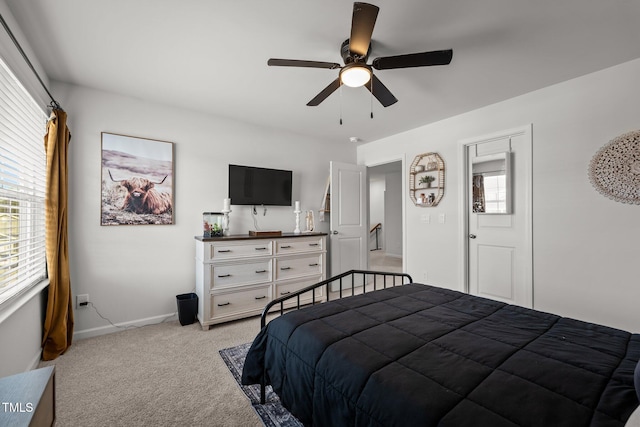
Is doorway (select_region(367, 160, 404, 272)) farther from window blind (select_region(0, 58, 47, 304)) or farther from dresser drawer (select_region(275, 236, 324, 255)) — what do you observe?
window blind (select_region(0, 58, 47, 304))

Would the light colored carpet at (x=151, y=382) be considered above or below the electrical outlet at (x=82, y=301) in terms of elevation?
below

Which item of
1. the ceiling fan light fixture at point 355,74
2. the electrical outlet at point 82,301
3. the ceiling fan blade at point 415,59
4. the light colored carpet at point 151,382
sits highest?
the ceiling fan blade at point 415,59

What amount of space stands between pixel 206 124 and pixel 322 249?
7.09ft

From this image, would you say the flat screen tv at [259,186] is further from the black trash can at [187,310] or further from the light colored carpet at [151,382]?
the light colored carpet at [151,382]

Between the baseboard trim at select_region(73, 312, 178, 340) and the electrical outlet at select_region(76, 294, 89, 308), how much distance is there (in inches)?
9.5

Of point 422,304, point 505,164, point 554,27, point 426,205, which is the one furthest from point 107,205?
point 505,164

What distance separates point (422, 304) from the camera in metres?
1.90

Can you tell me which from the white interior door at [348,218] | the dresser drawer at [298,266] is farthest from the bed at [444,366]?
the white interior door at [348,218]

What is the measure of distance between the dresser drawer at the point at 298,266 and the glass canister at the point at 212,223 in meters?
0.79

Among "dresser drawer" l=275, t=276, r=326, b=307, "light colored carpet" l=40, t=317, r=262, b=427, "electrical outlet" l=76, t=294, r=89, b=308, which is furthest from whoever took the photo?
"dresser drawer" l=275, t=276, r=326, b=307

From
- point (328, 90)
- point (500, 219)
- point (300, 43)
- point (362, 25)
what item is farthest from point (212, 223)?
point (500, 219)

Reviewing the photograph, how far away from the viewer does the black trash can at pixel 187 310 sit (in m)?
3.04

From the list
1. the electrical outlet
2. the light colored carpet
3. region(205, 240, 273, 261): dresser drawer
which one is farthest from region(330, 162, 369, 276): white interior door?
the electrical outlet

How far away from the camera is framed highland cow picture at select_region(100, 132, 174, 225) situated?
2.88 metres
